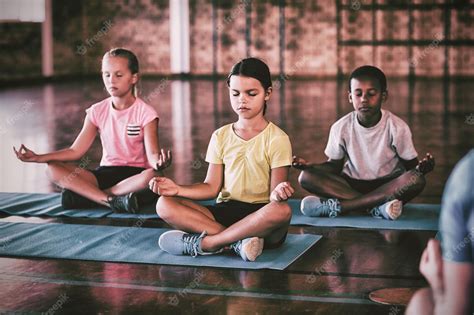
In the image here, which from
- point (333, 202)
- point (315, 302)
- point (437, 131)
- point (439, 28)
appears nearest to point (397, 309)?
point (315, 302)

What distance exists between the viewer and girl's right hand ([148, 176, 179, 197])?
3055 millimetres

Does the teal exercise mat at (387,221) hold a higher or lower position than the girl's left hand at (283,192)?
lower

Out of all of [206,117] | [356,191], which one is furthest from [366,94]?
[206,117]

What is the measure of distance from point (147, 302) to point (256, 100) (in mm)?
944

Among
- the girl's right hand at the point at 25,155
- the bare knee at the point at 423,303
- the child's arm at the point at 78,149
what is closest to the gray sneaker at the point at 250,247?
the girl's right hand at the point at 25,155

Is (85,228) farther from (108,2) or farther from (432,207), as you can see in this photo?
(108,2)

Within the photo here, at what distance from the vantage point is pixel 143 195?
414 centimetres

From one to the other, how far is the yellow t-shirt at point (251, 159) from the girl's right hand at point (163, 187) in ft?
1.01

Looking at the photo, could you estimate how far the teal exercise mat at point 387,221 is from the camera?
3.71 meters

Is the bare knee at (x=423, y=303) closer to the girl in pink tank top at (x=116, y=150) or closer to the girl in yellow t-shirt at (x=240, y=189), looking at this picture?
the girl in yellow t-shirt at (x=240, y=189)

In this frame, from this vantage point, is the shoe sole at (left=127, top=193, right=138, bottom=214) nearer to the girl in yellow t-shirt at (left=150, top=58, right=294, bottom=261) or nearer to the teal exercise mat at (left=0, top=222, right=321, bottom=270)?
the teal exercise mat at (left=0, top=222, right=321, bottom=270)

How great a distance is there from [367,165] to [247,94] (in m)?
1.04

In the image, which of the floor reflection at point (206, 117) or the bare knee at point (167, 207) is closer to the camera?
the bare knee at point (167, 207)

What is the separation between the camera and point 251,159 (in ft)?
10.9
